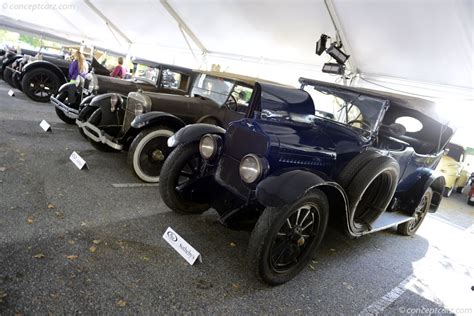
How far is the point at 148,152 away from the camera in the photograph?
437 centimetres

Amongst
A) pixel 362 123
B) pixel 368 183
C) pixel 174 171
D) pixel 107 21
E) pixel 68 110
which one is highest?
pixel 107 21

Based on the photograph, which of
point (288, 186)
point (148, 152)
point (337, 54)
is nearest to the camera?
point (288, 186)

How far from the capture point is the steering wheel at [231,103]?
4883 mm

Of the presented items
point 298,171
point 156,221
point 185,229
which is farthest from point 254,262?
point 156,221

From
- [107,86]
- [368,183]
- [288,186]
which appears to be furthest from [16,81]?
[368,183]

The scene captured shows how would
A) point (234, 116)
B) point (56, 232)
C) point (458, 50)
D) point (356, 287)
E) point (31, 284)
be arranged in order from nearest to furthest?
point (31, 284) < point (56, 232) < point (356, 287) < point (234, 116) < point (458, 50)

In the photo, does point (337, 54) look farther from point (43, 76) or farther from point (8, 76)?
point (8, 76)

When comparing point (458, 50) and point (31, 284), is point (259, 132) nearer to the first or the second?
point (31, 284)

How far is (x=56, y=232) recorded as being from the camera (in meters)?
2.71

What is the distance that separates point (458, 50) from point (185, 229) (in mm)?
6919

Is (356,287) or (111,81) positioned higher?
(111,81)

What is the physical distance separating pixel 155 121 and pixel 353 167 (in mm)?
2529

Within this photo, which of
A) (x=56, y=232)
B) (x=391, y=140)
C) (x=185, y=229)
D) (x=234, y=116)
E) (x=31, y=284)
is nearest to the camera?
(x=31, y=284)

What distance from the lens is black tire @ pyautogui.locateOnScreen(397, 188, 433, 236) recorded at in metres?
4.49
